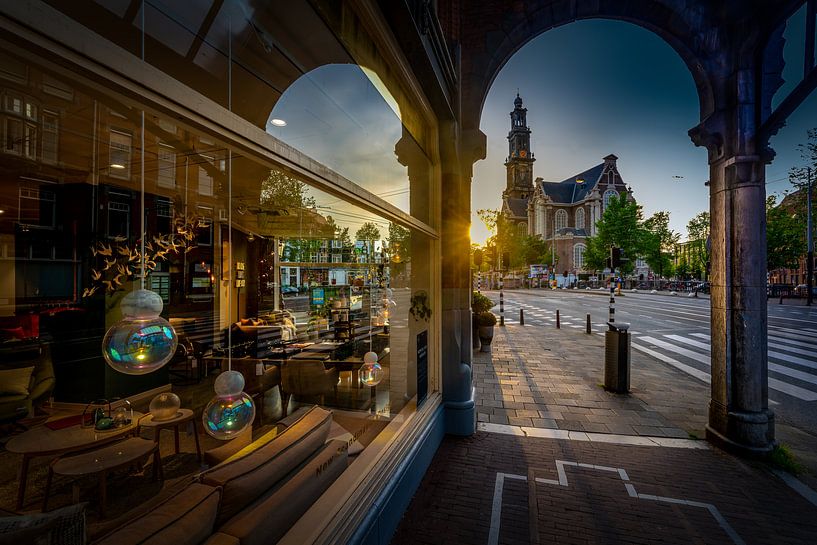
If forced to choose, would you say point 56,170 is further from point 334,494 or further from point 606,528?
point 606,528

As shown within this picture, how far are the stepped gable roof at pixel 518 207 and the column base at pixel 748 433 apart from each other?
78011 millimetres

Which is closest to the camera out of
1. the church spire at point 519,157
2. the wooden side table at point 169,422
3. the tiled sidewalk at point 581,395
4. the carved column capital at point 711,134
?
the wooden side table at point 169,422

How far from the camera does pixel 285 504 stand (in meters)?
1.92

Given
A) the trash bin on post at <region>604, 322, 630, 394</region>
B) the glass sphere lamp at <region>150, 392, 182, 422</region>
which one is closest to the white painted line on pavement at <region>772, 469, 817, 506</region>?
the trash bin on post at <region>604, 322, 630, 394</region>

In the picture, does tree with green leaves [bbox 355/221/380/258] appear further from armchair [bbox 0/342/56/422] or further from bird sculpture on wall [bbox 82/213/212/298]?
armchair [bbox 0/342/56/422]

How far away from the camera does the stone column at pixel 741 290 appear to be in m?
4.20

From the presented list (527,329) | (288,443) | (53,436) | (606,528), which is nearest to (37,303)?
(53,436)

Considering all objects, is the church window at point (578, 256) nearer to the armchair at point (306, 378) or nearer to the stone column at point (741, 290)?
the stone column at point (741, 290)

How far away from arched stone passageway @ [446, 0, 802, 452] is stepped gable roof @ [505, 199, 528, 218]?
7715cm

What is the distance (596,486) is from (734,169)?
4178mm

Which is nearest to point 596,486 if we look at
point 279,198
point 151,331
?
point 151,331

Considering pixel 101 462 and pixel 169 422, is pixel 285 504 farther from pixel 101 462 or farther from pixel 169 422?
pixel 169 422

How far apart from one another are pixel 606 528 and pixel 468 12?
6607mm

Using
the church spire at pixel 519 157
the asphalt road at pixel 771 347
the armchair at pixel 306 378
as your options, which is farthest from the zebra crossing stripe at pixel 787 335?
the church spire at pixel 519 157
